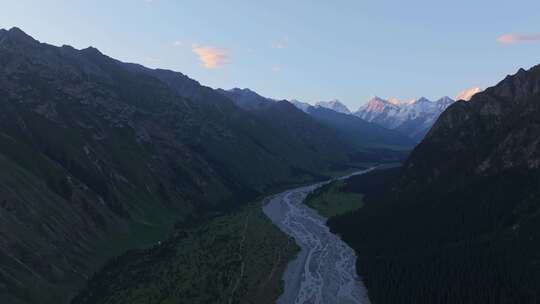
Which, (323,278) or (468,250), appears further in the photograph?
(323,278)

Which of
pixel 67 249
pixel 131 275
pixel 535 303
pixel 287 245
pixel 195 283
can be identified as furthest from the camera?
pixel 287 245

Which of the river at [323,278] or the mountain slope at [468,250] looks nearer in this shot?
the mountain slope at [468,250]

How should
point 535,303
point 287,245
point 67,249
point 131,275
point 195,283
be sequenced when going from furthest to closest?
point 287,245, point 67,249, point 131,275, point 195,283, point 535,303

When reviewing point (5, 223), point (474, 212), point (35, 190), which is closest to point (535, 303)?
point (474, 212)

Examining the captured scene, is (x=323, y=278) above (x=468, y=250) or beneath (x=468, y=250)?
beneath

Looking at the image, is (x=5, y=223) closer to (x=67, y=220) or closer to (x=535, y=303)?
(x=67, y=220)

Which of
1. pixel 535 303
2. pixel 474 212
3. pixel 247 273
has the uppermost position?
pixel 474 212

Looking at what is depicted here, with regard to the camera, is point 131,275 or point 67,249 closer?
point 131,275

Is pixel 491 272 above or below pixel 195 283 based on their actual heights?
above

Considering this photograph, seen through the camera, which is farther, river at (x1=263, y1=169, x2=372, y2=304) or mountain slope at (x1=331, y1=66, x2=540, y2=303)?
river at (x1=263, y1=169, x2=372, y2=304)

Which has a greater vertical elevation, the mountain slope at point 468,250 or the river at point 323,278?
the mountain slope at point 468,250

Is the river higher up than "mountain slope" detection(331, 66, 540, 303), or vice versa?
"mountain slope" detection(331, 66, 540, 303)
